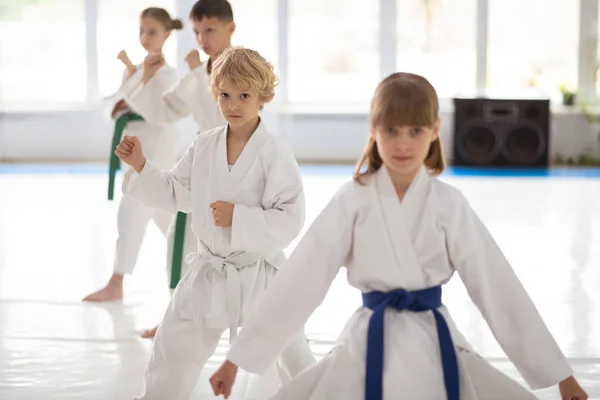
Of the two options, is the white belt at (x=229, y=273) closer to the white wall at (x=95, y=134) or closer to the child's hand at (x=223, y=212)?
the child's hand at (x=223, y=212)

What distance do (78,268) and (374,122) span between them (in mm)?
3134

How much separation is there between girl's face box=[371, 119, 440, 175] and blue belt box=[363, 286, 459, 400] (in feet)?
0.92

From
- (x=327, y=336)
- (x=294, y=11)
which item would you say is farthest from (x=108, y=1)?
(x=327, y=336)

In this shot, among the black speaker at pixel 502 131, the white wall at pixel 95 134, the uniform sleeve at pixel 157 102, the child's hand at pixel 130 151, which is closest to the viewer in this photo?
the child's hand at pixel 130 151

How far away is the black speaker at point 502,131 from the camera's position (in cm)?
1010

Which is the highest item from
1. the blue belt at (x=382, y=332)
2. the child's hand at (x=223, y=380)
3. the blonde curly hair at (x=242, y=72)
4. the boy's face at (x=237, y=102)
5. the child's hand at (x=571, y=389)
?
the blonde curly hair at (x=242, y=72)

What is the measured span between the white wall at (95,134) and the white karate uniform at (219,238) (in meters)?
8.06

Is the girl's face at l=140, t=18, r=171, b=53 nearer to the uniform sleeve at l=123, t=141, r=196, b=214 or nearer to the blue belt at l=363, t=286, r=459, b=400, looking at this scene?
the uniform sleeve at l=123, t=141, r=196, b=214

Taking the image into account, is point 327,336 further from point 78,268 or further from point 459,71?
point 459,71

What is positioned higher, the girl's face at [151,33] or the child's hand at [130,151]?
the girl's face at [151,33]

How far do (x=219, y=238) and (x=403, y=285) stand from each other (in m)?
0.69

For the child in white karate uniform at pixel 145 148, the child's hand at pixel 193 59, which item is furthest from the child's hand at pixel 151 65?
the child's hand at pixel 193 59

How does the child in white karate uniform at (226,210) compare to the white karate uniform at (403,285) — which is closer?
the white karate uniform at (403,285)

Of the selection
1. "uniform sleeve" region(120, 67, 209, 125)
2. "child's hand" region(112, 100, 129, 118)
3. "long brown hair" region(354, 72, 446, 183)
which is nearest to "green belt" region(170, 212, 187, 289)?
"uniform sleeve" region(120, 67, 209, 125)
